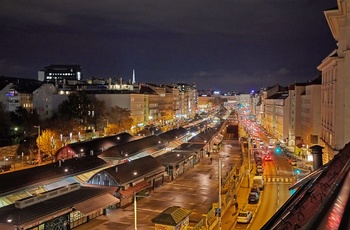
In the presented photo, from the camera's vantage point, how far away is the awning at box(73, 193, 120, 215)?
25047mm

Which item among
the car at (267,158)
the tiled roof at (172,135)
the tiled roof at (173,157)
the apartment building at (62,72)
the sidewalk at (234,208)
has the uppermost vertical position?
the apartment building at (62,72)

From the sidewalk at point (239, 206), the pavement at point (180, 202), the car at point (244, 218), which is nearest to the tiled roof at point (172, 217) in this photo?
the pavement at point (180, 202)

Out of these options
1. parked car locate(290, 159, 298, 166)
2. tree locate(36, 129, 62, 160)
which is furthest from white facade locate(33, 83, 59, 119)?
parked car locate(290, 159, 298, 166)

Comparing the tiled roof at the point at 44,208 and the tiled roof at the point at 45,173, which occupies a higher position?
the tiled roof at the point at 45,173

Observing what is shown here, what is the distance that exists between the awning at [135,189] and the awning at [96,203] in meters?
2.19

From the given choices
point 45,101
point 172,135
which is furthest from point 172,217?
point 45,101

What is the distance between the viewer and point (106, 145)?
50.8 metres

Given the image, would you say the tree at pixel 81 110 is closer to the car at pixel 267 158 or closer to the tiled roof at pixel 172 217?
the car at pixel 267 158

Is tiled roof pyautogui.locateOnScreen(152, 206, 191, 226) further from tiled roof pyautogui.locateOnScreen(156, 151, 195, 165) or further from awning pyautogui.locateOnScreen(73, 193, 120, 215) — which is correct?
tiled roof pyautogui.locateOnScreen(156, 151, 195, 165)

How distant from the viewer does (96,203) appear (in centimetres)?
2658

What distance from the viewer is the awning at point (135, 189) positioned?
→ 31.0 metres

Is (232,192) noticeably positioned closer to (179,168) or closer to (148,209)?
(148,209)

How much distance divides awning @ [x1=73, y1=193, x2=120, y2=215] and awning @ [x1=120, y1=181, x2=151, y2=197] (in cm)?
219

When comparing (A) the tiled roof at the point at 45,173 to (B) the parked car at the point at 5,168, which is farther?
(B) the parked car at the point at 5,168
